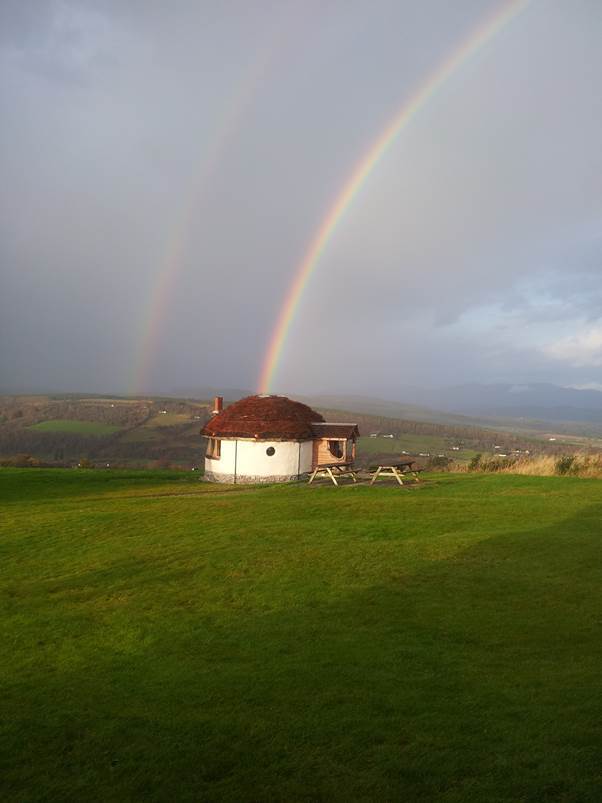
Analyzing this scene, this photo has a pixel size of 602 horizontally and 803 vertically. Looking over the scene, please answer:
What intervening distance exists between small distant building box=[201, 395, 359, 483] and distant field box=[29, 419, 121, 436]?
185 ft

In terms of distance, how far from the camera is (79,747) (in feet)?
18.0

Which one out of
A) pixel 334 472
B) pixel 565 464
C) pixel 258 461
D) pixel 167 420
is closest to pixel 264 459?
pixel 258 461

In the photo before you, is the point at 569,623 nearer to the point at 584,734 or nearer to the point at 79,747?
the point at 584,734

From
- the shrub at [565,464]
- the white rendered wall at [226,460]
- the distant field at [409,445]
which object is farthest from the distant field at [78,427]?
the shrub at [565,464]

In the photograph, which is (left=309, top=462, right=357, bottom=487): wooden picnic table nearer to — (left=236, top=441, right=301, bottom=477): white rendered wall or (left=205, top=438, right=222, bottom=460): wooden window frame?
(left=236, top=441, right=301, bottom=477): white rendered wall

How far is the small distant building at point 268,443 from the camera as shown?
32.0 m

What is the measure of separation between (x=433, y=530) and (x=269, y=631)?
7.39 meters

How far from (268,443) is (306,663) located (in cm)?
2492

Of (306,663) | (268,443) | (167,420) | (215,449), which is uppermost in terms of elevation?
(268,443)

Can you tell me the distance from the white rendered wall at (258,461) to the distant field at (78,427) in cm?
5730

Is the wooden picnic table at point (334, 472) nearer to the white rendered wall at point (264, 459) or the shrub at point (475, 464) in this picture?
the white rendered wall at point (264, 459)

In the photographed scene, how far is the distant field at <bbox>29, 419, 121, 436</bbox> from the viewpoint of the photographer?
87.4 m

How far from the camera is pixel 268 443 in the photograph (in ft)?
105

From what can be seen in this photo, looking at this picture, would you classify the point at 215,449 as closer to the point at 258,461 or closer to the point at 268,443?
the point at 258,461
